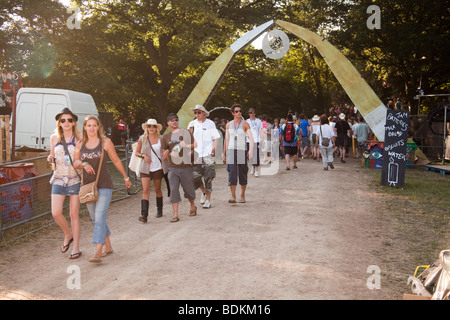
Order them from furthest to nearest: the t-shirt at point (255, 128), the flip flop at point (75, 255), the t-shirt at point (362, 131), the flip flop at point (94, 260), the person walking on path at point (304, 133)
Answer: the person walking on path at point (304, 133), the t-shirt at point (362, 131), the t-shirt at point (255, 128), the flip flop at point (75, 255), the flip flop at point (94, 260)

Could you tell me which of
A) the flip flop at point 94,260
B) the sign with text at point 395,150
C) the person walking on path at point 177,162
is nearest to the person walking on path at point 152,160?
the person walking on path at point 177,162

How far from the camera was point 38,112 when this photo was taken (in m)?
14.2

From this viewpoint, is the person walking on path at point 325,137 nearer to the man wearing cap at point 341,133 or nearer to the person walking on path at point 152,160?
the man wearing cap at point 341,133

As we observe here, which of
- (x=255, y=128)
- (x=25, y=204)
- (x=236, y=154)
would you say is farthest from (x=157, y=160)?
(x=255, y=128)

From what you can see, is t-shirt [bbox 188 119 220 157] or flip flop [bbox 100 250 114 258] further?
t-shirt [bbox 188 119 220 157]

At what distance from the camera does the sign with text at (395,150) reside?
42.1 feet

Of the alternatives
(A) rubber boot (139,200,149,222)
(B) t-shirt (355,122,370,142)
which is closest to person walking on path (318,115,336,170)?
(B) t-shirt (355,122,370,142)

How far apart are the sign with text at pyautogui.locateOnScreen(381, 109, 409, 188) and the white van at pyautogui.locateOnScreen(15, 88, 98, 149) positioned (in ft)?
29.6

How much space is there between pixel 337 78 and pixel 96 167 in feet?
41.0

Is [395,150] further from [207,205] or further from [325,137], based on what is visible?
[207,205]

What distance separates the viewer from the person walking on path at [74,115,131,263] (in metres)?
6.45

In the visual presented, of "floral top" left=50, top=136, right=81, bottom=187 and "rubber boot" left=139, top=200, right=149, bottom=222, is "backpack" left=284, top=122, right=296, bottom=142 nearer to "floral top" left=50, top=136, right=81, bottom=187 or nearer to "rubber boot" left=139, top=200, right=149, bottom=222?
"rubber boot" left=139, top=200, right=149, bottom=222
